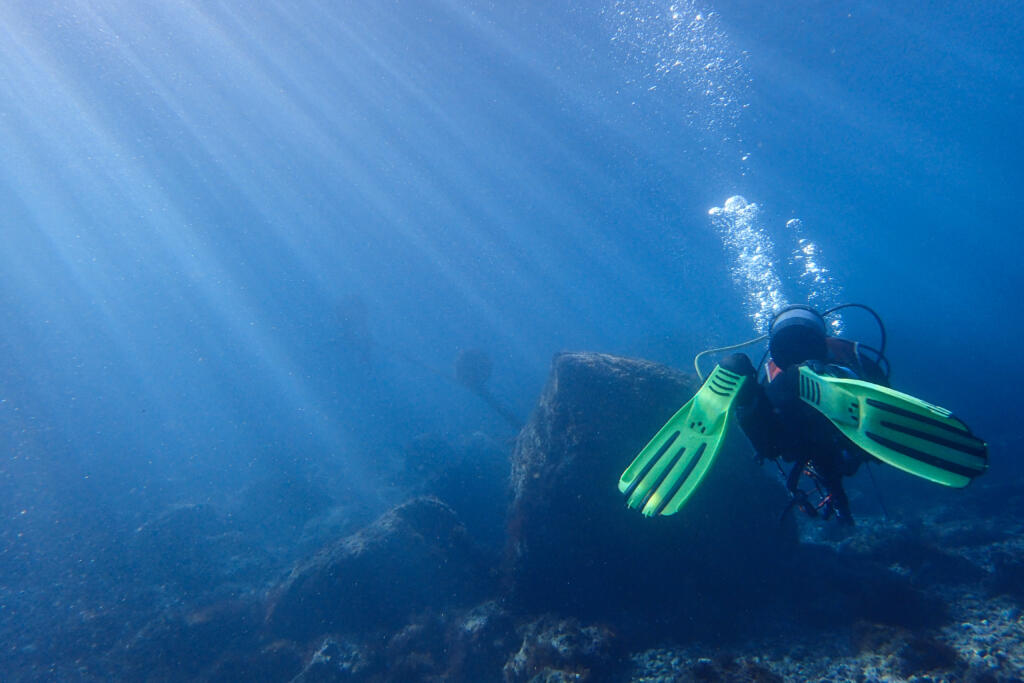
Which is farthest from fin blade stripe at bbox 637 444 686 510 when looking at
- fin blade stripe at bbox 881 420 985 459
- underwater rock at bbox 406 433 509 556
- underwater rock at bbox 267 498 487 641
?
underwater rock at bbox 406 433 509 556

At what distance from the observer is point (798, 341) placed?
114 inches

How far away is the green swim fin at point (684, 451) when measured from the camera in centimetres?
257

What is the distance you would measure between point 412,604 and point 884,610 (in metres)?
7.42

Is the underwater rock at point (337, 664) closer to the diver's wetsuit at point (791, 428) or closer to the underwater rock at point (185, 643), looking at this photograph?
the underwater rock at point (185, 643)

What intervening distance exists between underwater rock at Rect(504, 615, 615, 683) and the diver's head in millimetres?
4352

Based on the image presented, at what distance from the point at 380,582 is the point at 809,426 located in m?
8.43

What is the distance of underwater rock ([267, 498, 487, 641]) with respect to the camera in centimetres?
823

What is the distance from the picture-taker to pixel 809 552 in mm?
6609

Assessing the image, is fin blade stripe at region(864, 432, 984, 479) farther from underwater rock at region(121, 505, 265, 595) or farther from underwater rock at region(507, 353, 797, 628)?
underwater rock at region(121, 505, 265, 595)

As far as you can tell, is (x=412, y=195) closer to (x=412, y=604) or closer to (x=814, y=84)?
(x=814, y=84)

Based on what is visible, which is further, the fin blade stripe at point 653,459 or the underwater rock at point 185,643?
the underwater rock at point 185,643

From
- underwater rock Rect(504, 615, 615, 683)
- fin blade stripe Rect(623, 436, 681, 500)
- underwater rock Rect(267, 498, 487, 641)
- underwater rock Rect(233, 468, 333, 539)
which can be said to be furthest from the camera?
underwater rock Rect(233, 468, 333, 539)

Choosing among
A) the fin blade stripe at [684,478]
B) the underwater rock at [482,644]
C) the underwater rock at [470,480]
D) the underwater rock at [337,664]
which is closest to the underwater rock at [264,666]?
the underwater rock at [337,664]

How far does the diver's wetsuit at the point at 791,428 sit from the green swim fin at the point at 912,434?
20.0 inches
